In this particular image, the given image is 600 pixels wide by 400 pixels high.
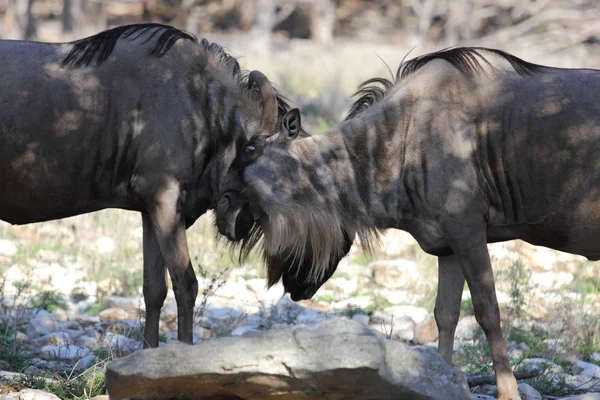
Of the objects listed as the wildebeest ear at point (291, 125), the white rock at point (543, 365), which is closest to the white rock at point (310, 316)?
the white rock at point (543, 365)

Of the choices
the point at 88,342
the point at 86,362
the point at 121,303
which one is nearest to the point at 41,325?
the point at 88,342

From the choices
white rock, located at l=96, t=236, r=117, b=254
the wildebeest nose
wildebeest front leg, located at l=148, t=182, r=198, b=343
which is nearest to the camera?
the wildebeest nose

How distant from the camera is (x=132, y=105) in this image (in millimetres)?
6121

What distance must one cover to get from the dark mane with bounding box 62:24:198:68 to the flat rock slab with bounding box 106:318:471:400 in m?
2.36

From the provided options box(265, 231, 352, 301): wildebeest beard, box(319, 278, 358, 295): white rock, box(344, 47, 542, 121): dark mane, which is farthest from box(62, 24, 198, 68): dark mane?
box(319, 278, 358, 295): white rock

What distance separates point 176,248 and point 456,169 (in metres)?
1.84

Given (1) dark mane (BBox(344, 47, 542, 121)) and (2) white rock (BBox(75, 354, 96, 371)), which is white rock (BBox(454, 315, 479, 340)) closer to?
(1) dark mane (BBox(344, 47, 542, 121))

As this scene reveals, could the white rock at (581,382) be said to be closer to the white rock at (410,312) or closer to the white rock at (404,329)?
the white rock at (404,329)

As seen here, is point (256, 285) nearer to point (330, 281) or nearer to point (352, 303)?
point (330, 281)

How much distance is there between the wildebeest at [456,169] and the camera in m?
5.68

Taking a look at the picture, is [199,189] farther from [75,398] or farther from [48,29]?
[48,29]

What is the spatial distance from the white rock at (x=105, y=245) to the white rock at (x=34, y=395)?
410 cm

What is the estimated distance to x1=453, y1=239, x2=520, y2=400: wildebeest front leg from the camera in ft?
18.3

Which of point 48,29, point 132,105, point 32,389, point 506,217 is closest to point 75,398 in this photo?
point 32,389
